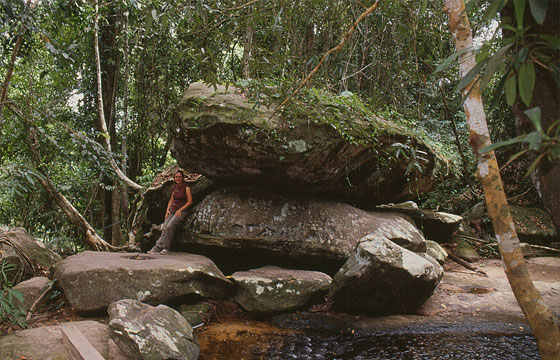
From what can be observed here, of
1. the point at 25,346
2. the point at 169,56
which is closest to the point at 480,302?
the point at 25,346

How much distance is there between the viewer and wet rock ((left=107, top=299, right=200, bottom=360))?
3.21 metres

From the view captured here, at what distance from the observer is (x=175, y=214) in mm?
6008

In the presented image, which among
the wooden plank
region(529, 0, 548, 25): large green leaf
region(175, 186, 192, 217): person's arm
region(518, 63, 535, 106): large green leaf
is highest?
region(529, 0, 548, 25): large green leaf

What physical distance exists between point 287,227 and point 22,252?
3762 millimetres

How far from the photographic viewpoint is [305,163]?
17.7 feet

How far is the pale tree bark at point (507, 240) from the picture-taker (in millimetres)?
1762

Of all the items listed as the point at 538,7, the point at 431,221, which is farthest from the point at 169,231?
the point at 538,7

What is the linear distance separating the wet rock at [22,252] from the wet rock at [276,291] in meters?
2.92

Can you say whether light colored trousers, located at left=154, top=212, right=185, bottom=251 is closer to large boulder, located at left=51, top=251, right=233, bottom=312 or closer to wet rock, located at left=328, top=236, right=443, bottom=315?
large boulder, located at left=51, top=251, right=233, bottom=312

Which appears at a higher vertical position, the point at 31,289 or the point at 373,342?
the point at 31,289

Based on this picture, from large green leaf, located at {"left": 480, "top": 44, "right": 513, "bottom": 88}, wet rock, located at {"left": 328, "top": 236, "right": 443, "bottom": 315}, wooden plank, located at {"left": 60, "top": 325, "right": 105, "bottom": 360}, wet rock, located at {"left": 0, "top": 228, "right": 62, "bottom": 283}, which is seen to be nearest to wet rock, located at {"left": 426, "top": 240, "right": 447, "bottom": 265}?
wet rock, located at {"left": 328, "top": 236, "right": 443, "bottom": 315}

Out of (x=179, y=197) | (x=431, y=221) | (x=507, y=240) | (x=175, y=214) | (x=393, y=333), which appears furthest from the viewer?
(x=431, y=221)

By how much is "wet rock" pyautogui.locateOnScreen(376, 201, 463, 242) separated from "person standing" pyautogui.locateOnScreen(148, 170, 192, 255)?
141 inches

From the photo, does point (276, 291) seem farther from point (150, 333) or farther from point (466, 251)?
point (466, 251)
